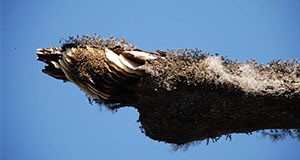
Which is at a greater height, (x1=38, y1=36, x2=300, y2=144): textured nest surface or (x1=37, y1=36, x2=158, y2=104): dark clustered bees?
(x1=37, y1=36, x2=158, y2=104): dark clustered bees

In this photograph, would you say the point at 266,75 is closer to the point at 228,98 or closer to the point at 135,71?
the point at 228,98

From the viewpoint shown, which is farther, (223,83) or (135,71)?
(135,71)

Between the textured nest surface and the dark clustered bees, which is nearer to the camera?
the textured nest surface

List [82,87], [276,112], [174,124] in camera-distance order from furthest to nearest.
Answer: [82,87] < [174,124] < [276,112]

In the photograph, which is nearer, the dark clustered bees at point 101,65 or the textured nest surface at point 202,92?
the textured nest surface at point 202,92

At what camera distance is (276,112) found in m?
4.20

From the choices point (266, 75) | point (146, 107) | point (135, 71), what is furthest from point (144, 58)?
point (266, 75)

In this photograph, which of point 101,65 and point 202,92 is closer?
point 202,92

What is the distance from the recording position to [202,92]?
169 inches

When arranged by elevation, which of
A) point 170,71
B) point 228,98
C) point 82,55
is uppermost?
point 82,55

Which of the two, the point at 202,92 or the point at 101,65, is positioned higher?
the point at 101,65

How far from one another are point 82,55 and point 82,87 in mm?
340

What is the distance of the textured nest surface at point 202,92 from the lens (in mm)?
4191

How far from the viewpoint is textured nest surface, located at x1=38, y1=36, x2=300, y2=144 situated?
4.19m
